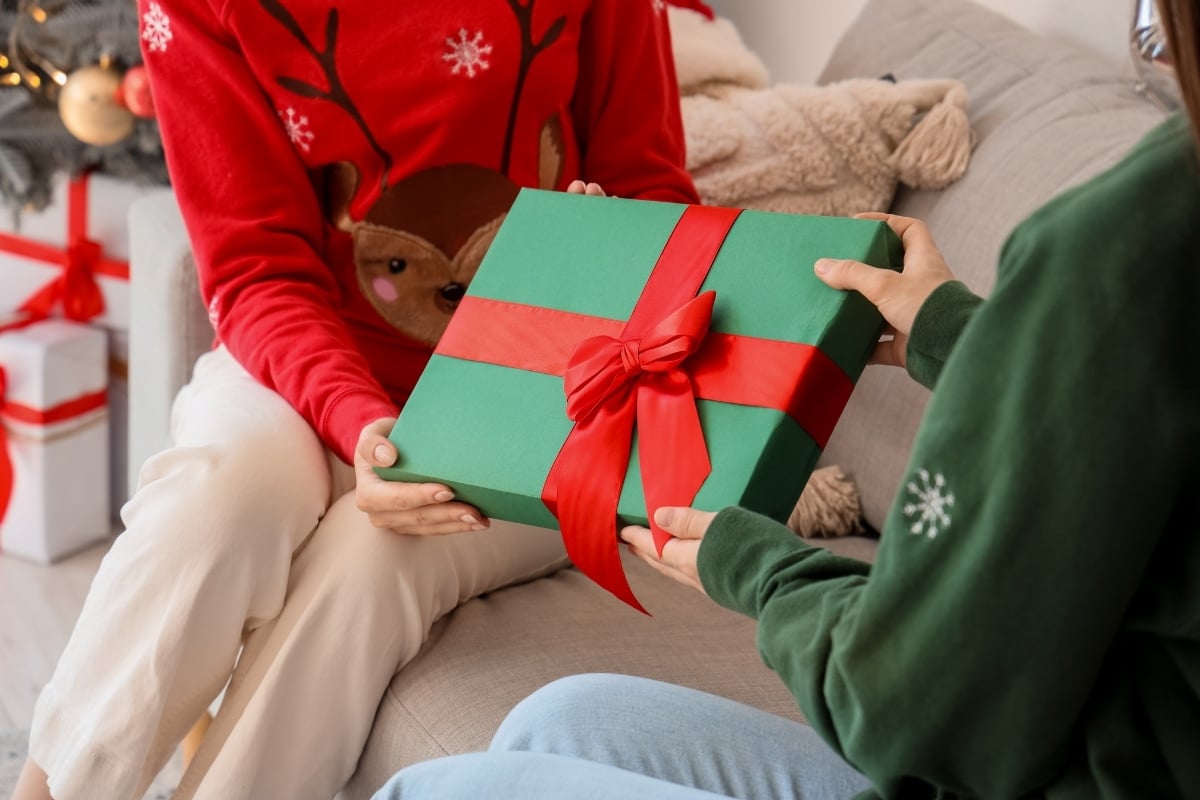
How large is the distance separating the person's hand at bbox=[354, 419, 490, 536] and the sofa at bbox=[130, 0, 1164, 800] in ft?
0.44

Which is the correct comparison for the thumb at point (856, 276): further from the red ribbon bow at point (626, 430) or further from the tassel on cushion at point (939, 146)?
the tassel on cushion at point (939, 146)

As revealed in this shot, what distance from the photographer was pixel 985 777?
577mm

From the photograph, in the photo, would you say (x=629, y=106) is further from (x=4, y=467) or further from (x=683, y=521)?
(x=4, y=467)

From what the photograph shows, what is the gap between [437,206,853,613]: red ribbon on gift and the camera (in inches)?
32.2

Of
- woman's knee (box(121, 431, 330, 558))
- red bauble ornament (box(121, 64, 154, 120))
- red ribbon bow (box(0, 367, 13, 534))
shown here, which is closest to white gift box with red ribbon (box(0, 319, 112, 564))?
red ribbon bow (box(0, 367, 13, 534))

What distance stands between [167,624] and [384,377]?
39 centimetres

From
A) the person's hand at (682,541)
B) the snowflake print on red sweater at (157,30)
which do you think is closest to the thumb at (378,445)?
the person's hand at (682,541)

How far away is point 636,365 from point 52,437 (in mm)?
1311

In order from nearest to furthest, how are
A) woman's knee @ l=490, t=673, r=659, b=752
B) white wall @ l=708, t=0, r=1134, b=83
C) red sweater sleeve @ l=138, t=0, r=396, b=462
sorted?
1. woman's knee @ l=490, t=673, r=659, b=752
2. red sweater sleeve @ l=138, t=0, r=396, b=462
3. white wall @ l=708, t=0, r=1134, b=83

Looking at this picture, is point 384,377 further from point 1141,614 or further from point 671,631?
point 1141,614

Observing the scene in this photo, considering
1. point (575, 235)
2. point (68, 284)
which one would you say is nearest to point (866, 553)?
point (575, 235)

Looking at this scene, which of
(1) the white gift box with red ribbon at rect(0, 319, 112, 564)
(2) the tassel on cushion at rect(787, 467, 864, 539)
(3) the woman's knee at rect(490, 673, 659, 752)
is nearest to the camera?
(3) the woman's knee at rect(490, 673, 659, 752)

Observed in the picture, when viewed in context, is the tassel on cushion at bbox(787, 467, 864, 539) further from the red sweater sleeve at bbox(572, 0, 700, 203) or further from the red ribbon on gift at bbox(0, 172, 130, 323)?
the red ribbon on gift at bbox(0, 172, 130, 323)

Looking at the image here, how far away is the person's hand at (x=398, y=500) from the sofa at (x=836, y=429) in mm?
135
